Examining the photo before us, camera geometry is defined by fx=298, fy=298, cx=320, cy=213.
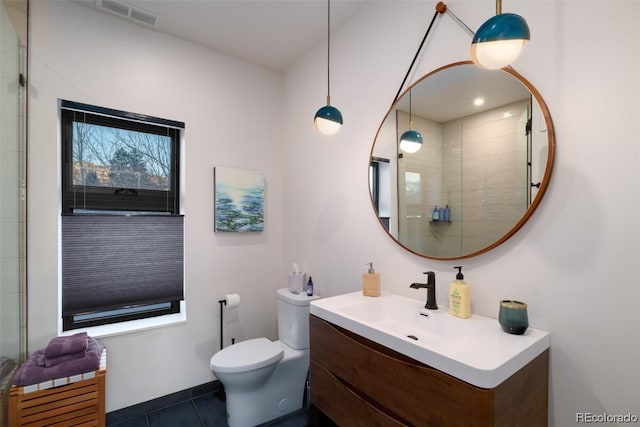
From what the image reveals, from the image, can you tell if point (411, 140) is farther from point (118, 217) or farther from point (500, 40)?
point (118, 217)

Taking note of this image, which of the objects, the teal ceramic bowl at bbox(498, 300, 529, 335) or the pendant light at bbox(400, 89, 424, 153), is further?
the pendant light at bbox(400, 89, 424, 153)

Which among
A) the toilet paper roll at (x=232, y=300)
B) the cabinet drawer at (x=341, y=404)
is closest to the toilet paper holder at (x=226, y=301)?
the toilet paper roll at (x=232, y=300)

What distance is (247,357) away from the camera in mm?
1875

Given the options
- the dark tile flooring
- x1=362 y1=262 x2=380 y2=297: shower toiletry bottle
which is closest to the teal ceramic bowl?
x1=362 y1=262 x2=380 y2=297: shower toiletry bottle

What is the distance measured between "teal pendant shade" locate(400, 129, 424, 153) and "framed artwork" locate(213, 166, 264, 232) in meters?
1.37

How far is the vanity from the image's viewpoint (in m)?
0.89

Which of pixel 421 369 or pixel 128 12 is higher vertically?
pixel 128 12

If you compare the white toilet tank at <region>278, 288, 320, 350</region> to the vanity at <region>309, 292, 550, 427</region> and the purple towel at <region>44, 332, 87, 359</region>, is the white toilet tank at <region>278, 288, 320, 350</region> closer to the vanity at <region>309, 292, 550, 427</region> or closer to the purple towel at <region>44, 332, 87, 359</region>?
the vanity at <region>309, 292, 550, 427</region>

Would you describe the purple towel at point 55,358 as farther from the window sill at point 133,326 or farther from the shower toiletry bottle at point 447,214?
A: the shower toiletry bottle at point 447,214

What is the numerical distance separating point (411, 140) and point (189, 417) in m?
2.33

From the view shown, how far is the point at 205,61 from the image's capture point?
2402 mm

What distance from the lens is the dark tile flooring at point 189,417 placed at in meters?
1.98

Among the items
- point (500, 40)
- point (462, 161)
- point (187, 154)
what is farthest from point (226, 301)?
point (500, 40)

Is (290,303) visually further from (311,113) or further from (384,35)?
(384,35)
